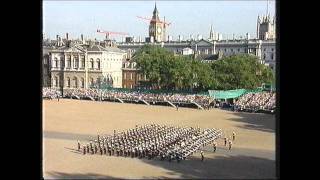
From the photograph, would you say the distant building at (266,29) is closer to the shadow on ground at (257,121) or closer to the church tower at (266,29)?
the church tower at (266,29)

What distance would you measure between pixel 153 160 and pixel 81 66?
3716cm

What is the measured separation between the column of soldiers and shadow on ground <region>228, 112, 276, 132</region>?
4.41 metres

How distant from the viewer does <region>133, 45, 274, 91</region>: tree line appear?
138 ft

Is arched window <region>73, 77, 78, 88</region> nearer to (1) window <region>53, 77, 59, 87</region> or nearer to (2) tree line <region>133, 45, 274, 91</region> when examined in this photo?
(1) window <region>53, 77, 59, 87</region>

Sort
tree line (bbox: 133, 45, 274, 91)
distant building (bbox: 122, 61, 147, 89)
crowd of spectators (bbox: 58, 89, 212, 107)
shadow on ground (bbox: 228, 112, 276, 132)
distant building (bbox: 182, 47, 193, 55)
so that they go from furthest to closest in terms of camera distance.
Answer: distant building (bbox: 182, 47, 193, 55) < distant building (bbox: 122, 61, 147, 89) < tree line (bbox: 133, 45, 274, 91) < crowd of spectators (bbox: 58, 89, 212, 107) < shadow on ground (bbox: 228, 112, 276, 132)

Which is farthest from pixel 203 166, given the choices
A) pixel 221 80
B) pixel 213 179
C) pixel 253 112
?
pixel 221 80

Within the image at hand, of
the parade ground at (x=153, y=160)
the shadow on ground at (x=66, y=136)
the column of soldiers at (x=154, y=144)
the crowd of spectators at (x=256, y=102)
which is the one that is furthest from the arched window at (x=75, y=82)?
the column of soldiers at (x=154, y=144)

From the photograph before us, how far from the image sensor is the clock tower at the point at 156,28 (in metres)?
77.7

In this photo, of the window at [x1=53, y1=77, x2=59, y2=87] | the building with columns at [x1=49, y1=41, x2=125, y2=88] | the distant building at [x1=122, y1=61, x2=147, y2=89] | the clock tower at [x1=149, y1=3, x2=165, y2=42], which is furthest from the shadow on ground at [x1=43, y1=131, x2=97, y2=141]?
the clock tower at [x1=149, y1=3, x2=165, y2=42]

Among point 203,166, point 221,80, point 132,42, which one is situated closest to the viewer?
point 203,166

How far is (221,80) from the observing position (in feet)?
139
